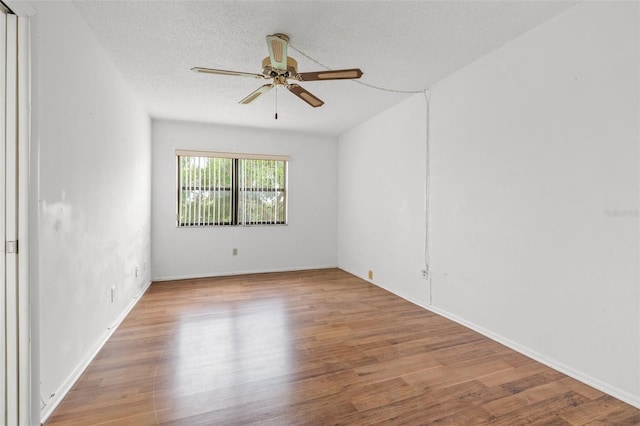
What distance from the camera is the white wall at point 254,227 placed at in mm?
4660

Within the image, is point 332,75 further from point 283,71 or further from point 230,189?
point 230,189

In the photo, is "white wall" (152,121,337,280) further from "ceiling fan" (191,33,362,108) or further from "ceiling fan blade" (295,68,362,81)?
"ceiling fan blade" (295,68,362,81)

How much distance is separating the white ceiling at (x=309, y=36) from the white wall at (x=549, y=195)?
1.03 ft

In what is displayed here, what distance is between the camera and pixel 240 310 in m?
3.29

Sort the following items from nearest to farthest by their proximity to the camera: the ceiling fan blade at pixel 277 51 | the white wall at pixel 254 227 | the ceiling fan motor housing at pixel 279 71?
the ceiling fan blade at pixel 277 51 < the ceiling fan motor housing at pixel 279 71 < the white wall at pixel 254 227

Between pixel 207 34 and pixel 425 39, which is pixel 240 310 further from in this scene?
pixel 425 39

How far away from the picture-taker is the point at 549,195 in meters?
2.19

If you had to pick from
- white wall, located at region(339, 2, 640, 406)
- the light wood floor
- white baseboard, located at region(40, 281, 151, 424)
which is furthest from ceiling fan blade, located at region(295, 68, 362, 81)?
white baseboard, located at region(40, 281, 151, 424)

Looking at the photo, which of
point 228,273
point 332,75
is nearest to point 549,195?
point 332,75

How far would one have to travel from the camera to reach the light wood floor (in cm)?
164

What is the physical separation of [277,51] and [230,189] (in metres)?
3.34

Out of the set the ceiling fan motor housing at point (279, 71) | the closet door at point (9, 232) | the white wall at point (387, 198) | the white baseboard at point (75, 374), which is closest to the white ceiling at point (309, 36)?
the ceiling fan motor housing at point (279, 71)

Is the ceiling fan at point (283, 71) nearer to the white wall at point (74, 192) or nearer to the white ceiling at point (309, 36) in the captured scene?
the white ceiling at point (309, 36)

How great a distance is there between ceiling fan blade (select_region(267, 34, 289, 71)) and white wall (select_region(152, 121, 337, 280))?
3.05 metres
